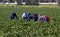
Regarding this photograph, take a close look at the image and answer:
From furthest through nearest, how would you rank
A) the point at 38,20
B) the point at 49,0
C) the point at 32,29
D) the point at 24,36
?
the point at 49,0 → the point at 38,20 → the point at 32,29 → the point at 24,36

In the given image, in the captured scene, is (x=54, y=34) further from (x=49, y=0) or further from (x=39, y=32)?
(x=49, y=0)

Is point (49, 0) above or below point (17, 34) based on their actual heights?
below

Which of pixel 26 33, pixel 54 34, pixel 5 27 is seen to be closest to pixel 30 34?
pixel 26 33

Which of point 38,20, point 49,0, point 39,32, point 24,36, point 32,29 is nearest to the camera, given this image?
point 24,36

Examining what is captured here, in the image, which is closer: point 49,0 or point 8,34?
point 8,34

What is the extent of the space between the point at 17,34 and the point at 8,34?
0.34 m

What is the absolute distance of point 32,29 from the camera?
11.2m

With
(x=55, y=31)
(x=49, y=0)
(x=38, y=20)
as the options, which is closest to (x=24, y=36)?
(x=55, y=31)

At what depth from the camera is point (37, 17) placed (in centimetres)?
1486

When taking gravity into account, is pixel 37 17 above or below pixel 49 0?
above

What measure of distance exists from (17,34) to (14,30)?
0.98 meters

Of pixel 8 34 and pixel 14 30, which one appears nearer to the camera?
pixel 8 34

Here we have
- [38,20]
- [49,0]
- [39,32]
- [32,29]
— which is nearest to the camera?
[39,32]

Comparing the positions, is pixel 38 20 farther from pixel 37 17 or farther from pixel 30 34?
pixel 30 34
